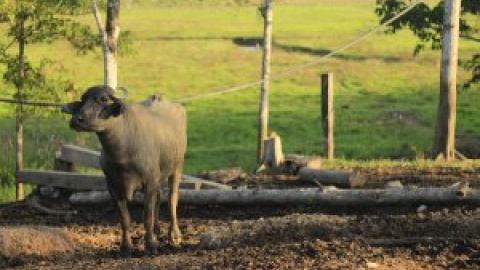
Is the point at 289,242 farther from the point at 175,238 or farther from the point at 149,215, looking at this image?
the point at 175,238

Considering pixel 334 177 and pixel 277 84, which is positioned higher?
pixel 277 84

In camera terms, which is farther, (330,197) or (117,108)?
(330,197)

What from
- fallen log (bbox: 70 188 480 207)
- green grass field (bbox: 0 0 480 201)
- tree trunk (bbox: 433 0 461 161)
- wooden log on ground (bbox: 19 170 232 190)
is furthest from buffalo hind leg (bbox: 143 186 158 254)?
green grass field (bbox: 0 0 480 201)

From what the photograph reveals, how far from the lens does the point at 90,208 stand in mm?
15492

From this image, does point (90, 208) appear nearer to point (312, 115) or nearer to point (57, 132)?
point (57, 132)

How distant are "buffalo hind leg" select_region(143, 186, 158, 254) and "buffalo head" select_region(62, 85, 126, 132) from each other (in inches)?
44.5

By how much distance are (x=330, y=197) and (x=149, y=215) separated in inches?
137

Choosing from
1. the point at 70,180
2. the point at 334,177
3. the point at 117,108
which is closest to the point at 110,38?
the point at 70,180

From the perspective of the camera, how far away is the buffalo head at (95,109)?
10031 millimetres

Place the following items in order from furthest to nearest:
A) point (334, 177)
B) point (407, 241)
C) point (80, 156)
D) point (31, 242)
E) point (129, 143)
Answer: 1. point (80, 156)
2. point (334, 177)
3. point (31, 242)
4. point (129, 143)
5. point (407, 241)

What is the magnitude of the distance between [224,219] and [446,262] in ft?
17.9

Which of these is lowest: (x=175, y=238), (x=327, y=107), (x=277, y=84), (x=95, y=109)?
(x=175, y=238)

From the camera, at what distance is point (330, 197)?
1358 cm

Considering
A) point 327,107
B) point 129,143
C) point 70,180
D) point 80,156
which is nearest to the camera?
point 129,143
